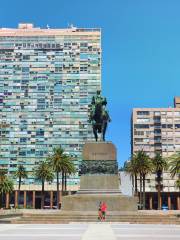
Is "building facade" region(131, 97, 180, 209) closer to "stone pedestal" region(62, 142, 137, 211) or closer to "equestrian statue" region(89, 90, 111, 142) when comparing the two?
"equestrian statue" region(89, 90, 111, 142)

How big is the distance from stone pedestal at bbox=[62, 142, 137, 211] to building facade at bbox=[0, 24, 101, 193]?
311ft

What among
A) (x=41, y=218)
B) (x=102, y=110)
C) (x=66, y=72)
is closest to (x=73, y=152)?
(x=66, y=72)

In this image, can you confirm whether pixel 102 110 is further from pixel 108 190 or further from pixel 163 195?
pixel 163 195

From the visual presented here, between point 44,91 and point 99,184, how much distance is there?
4185 inches

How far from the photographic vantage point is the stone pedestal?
4047cm

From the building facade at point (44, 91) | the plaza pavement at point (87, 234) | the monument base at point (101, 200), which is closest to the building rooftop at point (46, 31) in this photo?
the building facade at point (44, 91)

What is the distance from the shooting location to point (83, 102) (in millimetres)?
143875

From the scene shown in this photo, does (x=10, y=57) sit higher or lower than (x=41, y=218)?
higher

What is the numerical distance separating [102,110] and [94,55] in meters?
106

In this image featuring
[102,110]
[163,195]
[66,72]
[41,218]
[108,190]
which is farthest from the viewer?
[66,72]

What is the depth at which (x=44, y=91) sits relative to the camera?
146 metres

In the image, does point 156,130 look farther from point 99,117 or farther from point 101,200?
point 101,200

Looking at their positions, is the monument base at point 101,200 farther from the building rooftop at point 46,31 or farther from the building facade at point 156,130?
the building rooftop at point 46,31

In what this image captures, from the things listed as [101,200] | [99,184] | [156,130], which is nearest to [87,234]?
[101,200]
